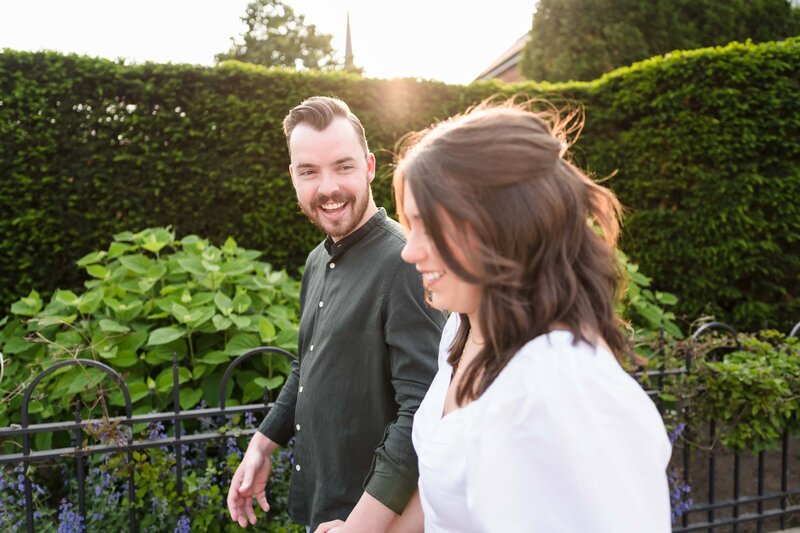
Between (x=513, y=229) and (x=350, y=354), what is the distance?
0.87 metres

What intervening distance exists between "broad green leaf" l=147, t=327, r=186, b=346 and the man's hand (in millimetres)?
1455

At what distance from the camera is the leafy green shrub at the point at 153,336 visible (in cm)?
326

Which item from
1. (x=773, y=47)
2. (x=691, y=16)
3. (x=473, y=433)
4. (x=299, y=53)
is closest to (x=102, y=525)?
(x=473, y=433)

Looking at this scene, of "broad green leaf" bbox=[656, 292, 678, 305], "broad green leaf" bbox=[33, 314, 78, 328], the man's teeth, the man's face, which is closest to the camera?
the man's teeth

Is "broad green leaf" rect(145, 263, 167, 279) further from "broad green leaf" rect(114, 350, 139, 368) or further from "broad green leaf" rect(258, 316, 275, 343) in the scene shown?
"broad green leaf" rect(258, 316, 275, 343)

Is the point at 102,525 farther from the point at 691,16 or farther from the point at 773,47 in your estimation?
the point at 691,16

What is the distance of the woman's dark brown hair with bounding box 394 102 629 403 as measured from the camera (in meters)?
1.00

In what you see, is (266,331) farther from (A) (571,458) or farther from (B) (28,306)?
(A) (571,458)

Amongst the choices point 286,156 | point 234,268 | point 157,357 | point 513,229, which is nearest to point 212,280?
point 234,268

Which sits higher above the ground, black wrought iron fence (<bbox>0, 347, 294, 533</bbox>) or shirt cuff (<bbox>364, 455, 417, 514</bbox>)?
shirt cuff (<bbox>364, 455, 417, 514</bbox>)

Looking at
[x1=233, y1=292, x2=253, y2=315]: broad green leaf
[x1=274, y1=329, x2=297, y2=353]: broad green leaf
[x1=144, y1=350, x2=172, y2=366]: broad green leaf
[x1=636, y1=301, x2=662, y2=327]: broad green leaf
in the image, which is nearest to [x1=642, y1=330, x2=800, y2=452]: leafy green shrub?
[x1=636, y1=301, x2=662, y2=327]: broad green leaf

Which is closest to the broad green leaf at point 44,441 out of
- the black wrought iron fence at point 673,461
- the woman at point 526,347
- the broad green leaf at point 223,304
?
the black wrought iron fence at point 673,461

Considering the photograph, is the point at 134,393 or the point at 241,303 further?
the point at 241,303

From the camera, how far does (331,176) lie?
6.15 ft
